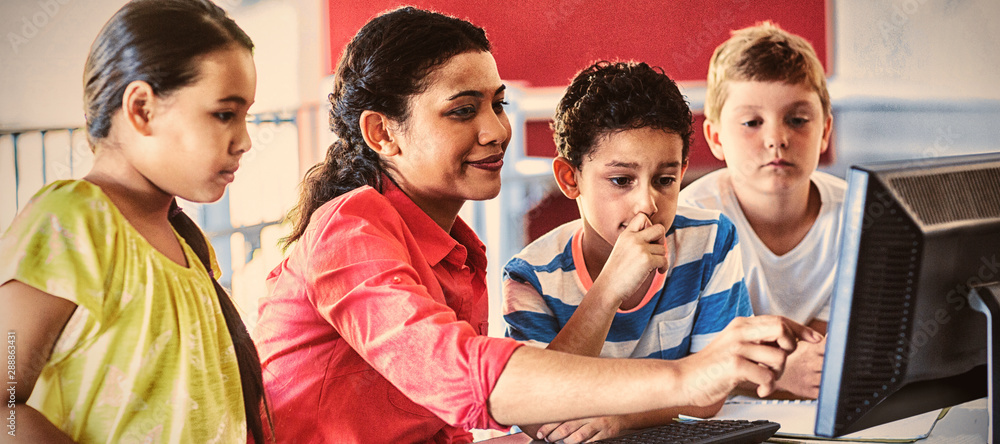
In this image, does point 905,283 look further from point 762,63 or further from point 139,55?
point 762,63

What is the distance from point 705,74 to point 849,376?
1126mm

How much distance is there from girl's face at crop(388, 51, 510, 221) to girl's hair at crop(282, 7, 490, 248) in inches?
0.8

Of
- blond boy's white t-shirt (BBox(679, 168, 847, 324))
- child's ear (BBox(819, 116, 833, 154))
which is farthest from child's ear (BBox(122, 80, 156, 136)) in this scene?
child's ear (BBox(819, 116, 833, 154))

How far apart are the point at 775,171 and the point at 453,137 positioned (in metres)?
0.88

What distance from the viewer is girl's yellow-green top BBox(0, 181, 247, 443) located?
2.98ft

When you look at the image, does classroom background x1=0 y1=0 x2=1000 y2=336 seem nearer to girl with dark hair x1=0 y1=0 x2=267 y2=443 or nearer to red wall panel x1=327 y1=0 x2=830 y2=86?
red wall panel x1=327 y1=0 x2=830 y2=86

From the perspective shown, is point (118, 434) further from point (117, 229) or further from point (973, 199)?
point (973, 199)

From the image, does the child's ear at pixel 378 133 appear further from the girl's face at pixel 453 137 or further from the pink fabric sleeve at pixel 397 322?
the pink fabric sleeve at pixel 397 322

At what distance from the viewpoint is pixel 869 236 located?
77 cm

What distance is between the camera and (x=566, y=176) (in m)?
1.64

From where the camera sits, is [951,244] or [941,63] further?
[941,63]

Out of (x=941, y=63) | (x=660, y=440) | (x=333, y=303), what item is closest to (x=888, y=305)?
(x=660, y=440)

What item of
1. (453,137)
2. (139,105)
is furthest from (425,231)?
(139,105)

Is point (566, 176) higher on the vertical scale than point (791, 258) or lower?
higher
